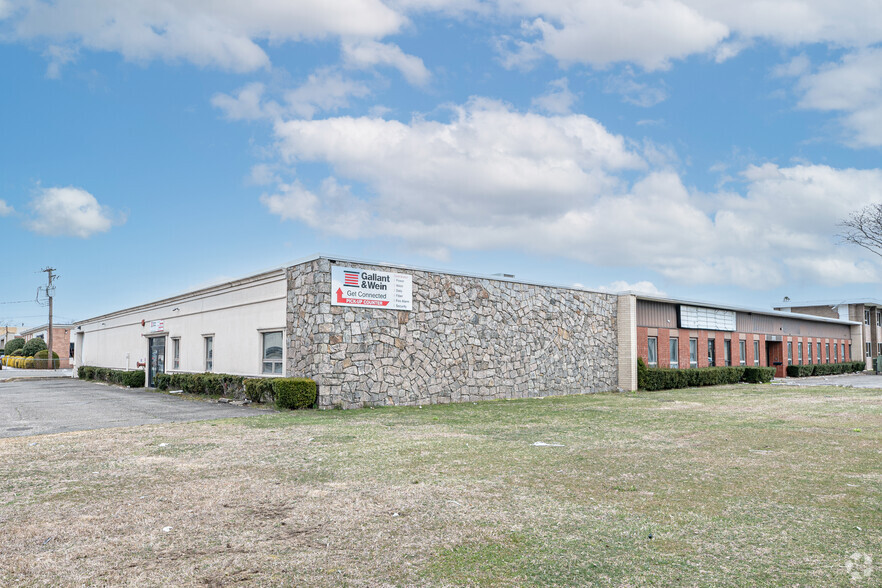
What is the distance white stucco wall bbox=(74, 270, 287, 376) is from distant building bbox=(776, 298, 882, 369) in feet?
168

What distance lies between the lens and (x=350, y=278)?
722 inches

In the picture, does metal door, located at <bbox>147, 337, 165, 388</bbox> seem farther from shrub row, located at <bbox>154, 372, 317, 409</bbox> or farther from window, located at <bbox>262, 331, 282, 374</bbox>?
window, located at <bbox>262, 331, 282, 374</bbox>

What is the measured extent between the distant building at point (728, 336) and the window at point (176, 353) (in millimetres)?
20492

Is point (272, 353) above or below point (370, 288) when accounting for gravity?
below

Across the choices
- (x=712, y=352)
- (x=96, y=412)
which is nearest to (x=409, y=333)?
(x=96, y=412)

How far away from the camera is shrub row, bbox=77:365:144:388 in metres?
30.5

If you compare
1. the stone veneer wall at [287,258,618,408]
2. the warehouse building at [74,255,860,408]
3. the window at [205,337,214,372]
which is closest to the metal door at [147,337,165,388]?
the warehouse building at [74,255,860,408]

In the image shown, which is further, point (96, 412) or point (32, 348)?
point (32, 348)

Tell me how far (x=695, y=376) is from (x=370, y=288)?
1931 centimetres

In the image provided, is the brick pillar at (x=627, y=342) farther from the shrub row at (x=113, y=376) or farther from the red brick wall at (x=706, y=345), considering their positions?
the shrub row at (x=113, y=376)

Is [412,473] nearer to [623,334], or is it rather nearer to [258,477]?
[258,477]

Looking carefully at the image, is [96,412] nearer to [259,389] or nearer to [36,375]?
[259,389]

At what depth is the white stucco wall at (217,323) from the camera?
67.3 feet

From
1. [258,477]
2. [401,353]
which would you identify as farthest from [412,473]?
[401,353]
